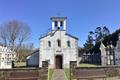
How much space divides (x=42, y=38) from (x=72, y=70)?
2346 centimetres

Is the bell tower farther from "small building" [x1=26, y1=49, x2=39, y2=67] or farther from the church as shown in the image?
"small building" [x1=26, y1=49, x2=39, y2=67]

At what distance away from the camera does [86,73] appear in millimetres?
12734

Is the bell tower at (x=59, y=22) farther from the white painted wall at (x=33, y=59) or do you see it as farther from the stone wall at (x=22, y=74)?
the stone wall at (x=22, y=74)

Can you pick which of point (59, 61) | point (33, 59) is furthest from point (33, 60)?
point (59, 61)

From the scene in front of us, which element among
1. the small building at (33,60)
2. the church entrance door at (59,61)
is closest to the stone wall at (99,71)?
the church entrance door at (59,61)

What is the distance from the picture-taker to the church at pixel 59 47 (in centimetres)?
3544

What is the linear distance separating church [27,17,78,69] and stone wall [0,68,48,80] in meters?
23.4

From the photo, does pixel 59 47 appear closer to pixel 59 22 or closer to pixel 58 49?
pixel 58 49

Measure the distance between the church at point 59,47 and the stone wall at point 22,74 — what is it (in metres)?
23.4

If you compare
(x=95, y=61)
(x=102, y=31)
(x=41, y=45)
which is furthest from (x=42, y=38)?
(x=102, y=31)

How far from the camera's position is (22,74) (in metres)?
11.8

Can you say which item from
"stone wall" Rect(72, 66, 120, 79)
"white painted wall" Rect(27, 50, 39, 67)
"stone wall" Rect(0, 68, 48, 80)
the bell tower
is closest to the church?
the bell tower

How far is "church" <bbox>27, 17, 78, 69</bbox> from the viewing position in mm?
35438

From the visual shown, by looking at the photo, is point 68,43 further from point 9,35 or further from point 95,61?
point 9,35
